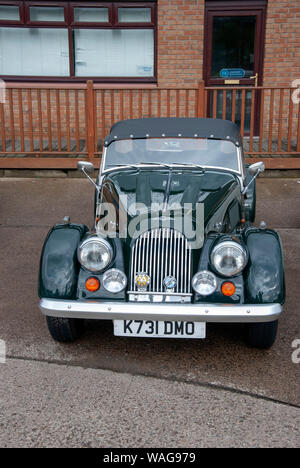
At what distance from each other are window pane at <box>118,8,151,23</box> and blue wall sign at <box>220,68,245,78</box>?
72.9 inches

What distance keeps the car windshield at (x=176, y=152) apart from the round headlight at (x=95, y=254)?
1410mm

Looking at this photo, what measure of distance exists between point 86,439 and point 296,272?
10.9 feet

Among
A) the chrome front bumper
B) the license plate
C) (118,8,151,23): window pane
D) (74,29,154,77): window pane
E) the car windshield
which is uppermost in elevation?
(118,8,151,23): window pane

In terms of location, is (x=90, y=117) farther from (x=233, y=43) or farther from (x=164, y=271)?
(x=164, y=271)

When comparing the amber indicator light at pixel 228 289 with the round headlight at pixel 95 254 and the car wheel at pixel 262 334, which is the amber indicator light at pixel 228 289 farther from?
the round headlight at pixel 95 254

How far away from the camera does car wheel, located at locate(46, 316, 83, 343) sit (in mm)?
3929

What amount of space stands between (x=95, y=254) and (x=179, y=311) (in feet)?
2.39

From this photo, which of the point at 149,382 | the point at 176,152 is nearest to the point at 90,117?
the point at 176,152

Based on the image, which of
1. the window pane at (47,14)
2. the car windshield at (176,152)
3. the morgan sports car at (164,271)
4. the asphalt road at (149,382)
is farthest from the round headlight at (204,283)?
the window pane at (47,14)

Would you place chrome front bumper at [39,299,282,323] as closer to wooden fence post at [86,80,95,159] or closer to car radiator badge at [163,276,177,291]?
car radiator badge at [163,276,177,291]

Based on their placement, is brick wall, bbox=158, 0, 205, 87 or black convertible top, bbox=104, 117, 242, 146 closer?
black convertible top, bbox=104, 117, 242, 146

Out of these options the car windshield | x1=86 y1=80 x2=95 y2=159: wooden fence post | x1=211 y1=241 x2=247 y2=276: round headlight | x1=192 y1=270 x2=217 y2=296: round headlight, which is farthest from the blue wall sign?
x1=192 y1=270 x2=217 y2=296: round headlight

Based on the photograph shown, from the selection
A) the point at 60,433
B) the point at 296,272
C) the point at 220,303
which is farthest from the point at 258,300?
the point at 296,272

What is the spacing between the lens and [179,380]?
360cm
